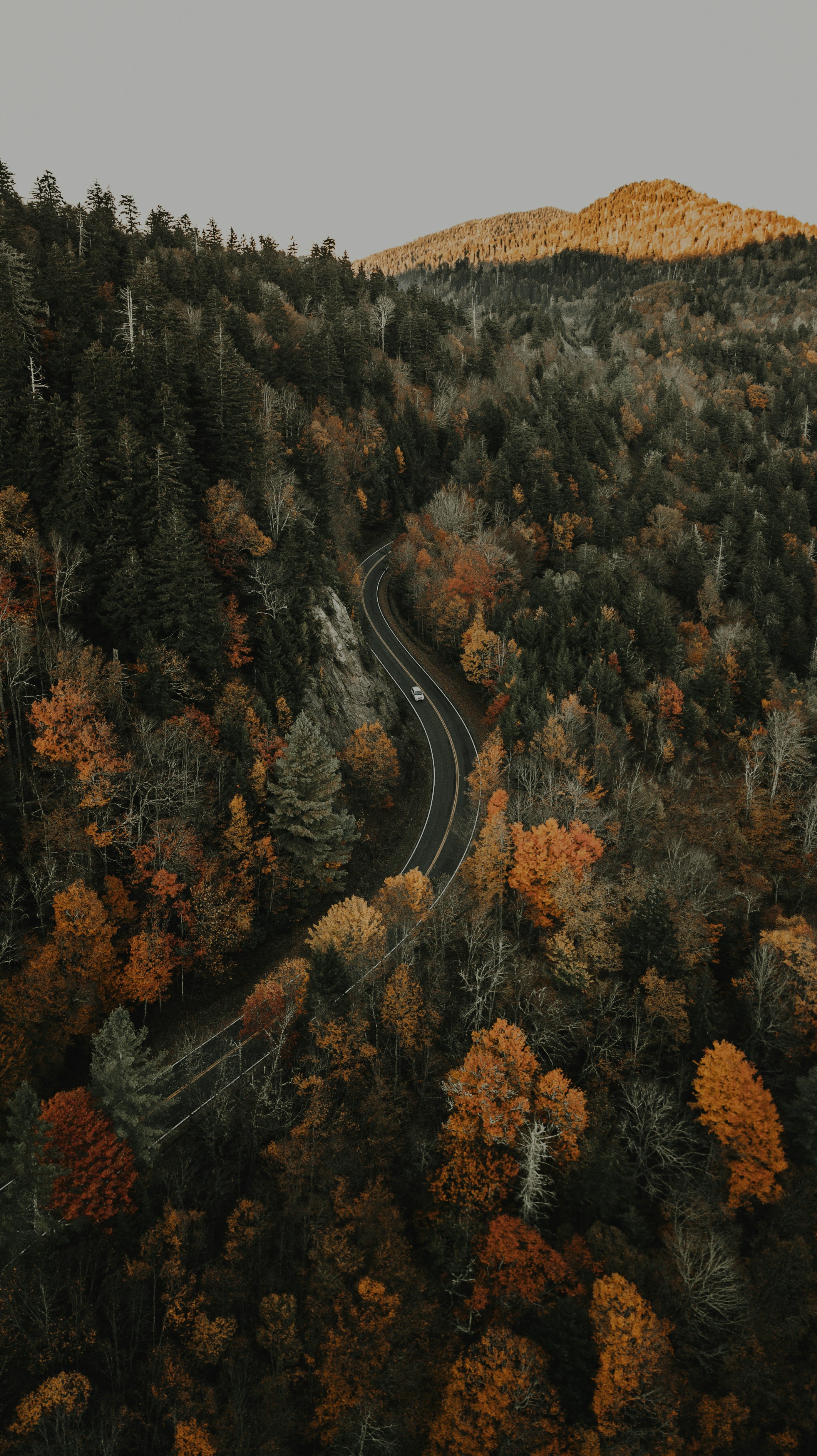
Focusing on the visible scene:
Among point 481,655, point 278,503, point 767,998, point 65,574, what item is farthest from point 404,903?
point 278,503

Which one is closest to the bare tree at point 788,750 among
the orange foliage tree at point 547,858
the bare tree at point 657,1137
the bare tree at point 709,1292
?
the orange foliage tree at point 547,858

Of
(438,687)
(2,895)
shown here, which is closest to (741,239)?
(438,687)

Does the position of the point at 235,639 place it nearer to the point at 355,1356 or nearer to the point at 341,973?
the point at 341,973

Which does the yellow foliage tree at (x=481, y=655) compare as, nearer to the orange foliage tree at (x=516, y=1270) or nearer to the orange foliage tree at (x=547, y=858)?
the orange foliage tree at (x=547, y=858)

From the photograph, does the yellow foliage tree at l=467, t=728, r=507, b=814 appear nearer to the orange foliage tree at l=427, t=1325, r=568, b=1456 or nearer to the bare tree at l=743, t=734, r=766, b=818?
the bare tree at l=743, t=734, r=766, b=818

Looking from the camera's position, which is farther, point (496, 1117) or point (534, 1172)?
point (496, 1117)
